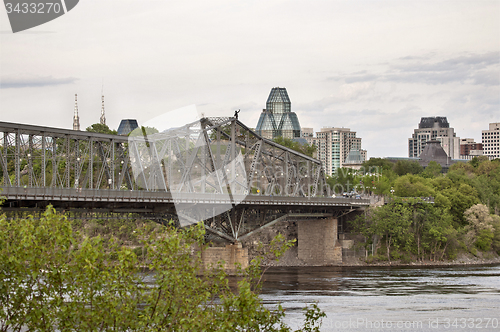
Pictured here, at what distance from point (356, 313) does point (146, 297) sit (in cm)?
3202

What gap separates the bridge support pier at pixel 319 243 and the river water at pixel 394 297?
344 inches

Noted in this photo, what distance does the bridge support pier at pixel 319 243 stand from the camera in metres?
95.1

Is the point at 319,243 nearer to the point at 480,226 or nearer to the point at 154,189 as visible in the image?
the point at 480,226

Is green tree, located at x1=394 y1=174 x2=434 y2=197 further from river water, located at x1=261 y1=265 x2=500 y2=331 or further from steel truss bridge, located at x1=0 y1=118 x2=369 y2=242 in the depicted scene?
river water, located at x1=261 y1=265 x2=500 y2=331

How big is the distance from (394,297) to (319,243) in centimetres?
3902

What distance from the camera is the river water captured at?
45.4m

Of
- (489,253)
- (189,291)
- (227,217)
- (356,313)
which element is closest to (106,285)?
(189,291)

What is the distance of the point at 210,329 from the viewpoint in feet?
66.2

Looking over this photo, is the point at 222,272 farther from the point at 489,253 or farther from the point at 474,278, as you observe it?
the point at 489,253

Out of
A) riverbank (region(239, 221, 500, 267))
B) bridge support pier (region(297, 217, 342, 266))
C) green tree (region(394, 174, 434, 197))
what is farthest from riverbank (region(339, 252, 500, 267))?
green tree (region(394, 174, 434, 197))

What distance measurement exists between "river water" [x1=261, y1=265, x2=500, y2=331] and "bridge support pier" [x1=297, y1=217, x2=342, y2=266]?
28.6ft

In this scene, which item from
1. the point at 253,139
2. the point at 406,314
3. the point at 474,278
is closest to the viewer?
the point at 406,314

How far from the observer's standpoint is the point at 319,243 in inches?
3794

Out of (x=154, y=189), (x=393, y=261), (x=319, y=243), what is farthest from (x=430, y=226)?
(x=154, y=189)
